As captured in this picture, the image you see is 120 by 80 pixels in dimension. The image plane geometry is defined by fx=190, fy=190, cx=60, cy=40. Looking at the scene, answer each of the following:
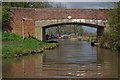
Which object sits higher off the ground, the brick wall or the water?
the brick wall

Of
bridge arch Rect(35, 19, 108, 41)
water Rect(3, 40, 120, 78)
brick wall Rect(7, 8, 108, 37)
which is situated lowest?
water Rect(3, 40, 120, 78)

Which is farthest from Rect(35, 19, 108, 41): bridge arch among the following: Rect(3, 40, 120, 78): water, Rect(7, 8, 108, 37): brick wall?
Rect(3, 40, 120, 78): water

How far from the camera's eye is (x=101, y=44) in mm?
21703

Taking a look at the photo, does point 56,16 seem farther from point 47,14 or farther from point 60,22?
point 47,14

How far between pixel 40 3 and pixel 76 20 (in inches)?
467

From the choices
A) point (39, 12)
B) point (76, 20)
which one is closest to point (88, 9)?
point (76, 20)

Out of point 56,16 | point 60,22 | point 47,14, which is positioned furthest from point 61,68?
point 47,14

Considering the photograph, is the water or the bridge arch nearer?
the water

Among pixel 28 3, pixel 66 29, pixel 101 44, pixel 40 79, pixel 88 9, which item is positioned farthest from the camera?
pixel 66 29

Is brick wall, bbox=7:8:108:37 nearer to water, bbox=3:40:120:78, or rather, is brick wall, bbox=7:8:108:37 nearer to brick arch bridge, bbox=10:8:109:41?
brick arch bridge, bbox=10:8:109:41

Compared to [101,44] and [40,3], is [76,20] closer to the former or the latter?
[101,44]

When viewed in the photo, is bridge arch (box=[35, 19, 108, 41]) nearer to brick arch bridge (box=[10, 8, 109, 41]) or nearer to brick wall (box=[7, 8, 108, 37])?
brick arch bridge (box=[10, 8, 109, 41])

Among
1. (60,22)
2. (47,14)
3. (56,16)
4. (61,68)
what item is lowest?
(61,68)

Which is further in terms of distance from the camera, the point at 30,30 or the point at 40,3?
the point at 40,3
